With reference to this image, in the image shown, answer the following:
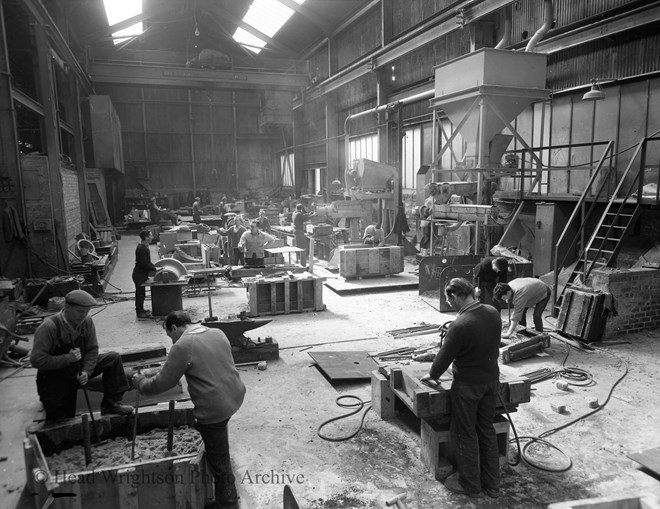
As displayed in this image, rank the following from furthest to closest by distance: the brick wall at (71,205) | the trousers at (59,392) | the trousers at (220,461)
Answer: the brick wall at (71,205)
the trousers at (59,392)
the trousers at (220,461)

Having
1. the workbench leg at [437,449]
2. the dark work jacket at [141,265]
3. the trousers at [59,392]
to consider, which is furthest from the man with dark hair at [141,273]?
the workbench leg at [437,449]

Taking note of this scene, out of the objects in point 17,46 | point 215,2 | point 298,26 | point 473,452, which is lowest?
point 473,452

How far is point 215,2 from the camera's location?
2502 centimetres

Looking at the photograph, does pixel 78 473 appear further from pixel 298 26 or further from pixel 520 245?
pixel 298 26

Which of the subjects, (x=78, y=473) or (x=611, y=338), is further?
(x=611, y=338)

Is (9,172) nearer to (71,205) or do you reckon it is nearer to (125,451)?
(71,205)

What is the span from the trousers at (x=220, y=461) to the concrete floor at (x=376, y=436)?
0.89 ft

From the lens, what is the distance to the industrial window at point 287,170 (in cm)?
3064

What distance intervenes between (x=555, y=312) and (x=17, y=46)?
15.6 m

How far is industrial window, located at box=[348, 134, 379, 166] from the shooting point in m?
20.5

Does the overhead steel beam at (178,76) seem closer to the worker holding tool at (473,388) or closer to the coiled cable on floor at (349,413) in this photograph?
the coiled cable on floor at (349,413)

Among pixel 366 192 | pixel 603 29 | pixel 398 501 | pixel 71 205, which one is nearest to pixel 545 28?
pixel 603 29

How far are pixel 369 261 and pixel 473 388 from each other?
862 centimetres

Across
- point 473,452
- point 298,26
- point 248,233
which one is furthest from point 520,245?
point 298,26
